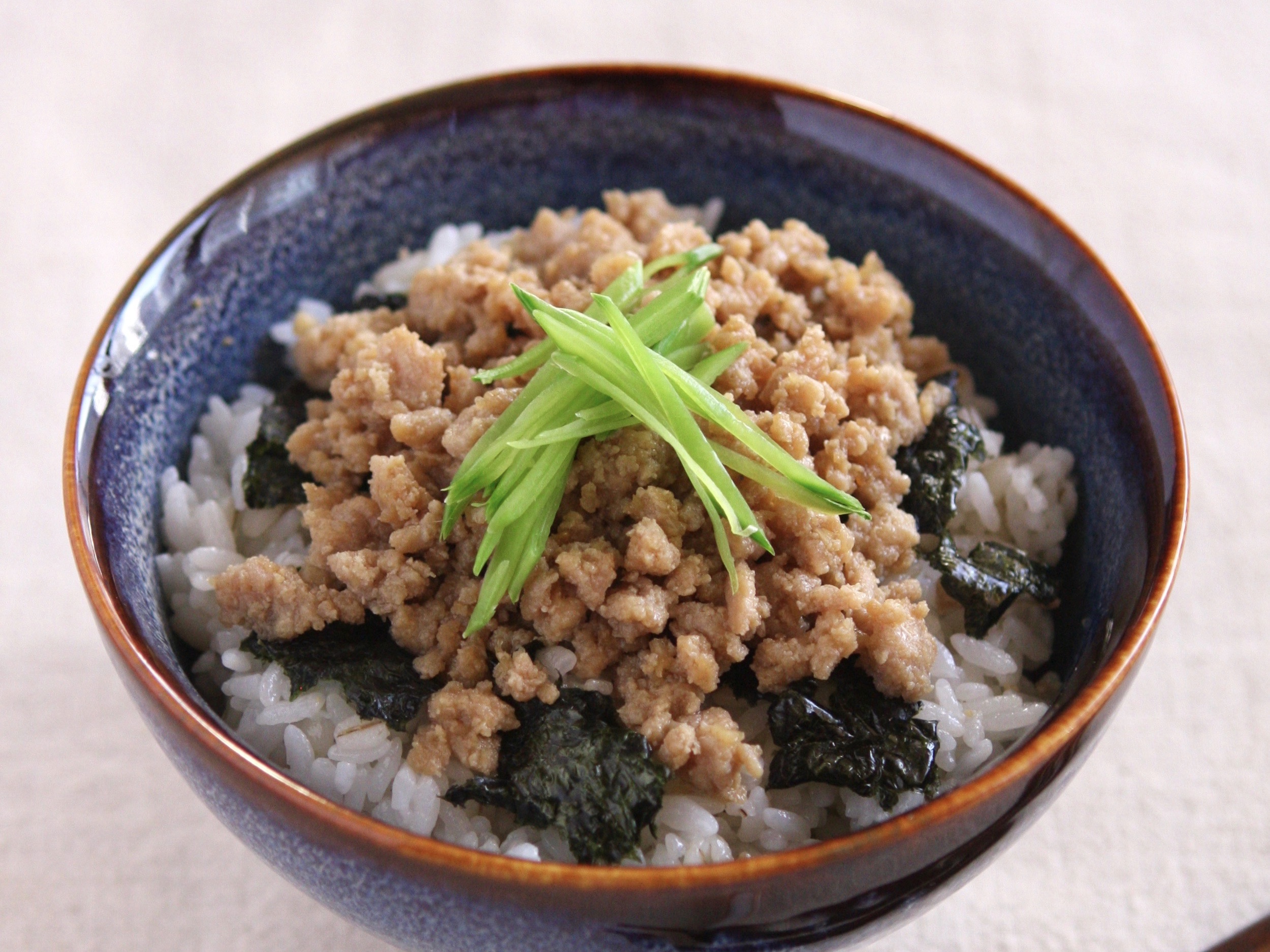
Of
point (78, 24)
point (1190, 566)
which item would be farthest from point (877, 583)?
point (78, 24)

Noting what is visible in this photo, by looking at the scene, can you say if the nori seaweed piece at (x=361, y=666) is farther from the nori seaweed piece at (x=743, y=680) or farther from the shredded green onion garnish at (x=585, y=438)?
the nori seaweed piece at (x=743, y=680)

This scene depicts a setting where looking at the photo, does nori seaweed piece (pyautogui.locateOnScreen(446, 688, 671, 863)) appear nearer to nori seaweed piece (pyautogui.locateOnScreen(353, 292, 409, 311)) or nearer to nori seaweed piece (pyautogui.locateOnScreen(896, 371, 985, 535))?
nori seaweed piece (pyautogui.locateOnScreen(896, 371, 985, 535))

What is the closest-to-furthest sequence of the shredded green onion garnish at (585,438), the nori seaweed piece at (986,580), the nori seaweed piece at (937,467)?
the shredded green onion garnish at (585,438)
the nori seaweed piece at (986,580)
the nori seaweed piece at (937,467)

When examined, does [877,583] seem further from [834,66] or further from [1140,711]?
[834,66]

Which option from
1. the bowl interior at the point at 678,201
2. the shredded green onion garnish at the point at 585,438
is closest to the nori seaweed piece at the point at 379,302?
the bowl interior at the point at 678,201

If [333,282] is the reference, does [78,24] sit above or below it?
above

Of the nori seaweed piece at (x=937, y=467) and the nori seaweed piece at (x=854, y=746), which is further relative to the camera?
the nori seaweed piece at (x=937, y=467)

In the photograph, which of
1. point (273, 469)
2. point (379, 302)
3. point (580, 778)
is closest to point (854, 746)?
point (580, 778)

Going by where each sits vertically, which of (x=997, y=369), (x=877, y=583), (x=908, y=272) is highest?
(x=908, y=272)
